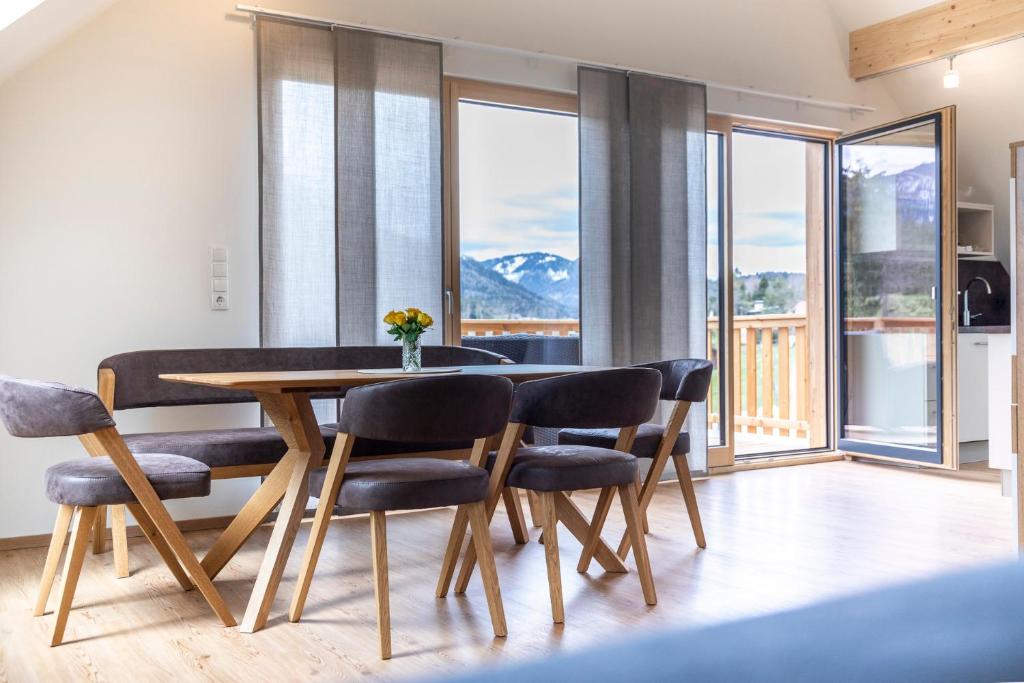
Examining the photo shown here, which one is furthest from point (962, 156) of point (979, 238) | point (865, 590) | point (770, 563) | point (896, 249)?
point (865, 590)

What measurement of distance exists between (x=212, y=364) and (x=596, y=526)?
6.28ft

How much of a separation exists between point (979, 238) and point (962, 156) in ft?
2.11

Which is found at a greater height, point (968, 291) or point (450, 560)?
point (968, 291)

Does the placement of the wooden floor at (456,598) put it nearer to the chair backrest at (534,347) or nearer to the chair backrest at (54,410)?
the chair backrest at (54,410)

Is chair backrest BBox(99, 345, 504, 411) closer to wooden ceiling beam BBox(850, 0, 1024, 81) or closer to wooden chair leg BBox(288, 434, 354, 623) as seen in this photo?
wooden chair leg BBox(288, 434, 354, 623)

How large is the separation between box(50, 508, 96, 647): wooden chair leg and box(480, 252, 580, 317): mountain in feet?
9.65

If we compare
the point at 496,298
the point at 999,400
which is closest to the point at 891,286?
the point at 999,400

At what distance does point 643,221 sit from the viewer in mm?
5387

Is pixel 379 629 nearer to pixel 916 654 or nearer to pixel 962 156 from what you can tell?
pixel 916 654

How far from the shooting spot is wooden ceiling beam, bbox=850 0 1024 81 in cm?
549

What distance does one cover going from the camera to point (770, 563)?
344 cm

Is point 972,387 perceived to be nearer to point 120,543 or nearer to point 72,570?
point 120,543

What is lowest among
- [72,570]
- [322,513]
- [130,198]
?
[72,570]

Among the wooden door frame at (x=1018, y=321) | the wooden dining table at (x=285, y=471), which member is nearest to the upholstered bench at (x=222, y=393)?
the wooden dining table at (x=285, y=471)
